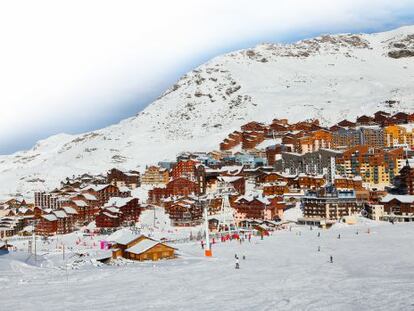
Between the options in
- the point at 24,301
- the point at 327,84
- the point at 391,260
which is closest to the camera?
the point at 24,301

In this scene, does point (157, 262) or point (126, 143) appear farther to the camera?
point (126, 143)

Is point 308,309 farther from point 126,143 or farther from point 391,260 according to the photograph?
point 126,143

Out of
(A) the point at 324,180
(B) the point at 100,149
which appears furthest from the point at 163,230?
(B) the point at 100,149

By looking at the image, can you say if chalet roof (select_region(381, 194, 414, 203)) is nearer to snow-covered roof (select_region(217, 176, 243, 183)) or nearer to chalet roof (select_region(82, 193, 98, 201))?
snow-covered roof (select_region(217, 176, 243, 183))

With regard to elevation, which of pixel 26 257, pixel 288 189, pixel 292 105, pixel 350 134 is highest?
pixel 292 105

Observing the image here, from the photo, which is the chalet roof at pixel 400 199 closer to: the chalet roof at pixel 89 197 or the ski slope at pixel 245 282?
the ski slope at pixel 245 282

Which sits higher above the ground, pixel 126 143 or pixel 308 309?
pixel 126 143

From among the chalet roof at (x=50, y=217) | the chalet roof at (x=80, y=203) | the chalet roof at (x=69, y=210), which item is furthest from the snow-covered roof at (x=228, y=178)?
the chalet roof at (x=50, y=217)
